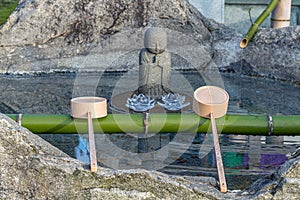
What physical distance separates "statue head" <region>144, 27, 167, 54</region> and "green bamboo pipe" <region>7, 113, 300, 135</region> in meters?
1.95

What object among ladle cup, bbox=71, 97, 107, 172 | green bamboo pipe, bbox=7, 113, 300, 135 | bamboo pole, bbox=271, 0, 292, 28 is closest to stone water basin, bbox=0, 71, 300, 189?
green bamboo pipe, bbox=7, 113, 300, 135

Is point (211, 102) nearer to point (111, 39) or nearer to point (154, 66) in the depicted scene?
point (154, 66)

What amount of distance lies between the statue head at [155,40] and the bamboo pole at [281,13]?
396 cm

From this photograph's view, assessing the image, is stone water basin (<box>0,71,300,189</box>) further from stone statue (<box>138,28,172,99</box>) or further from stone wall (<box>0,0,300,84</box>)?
stone statue (<box>138,28,172,99</box>)

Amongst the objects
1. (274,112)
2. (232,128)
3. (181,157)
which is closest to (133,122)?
(232,128)

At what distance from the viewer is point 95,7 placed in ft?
26.2

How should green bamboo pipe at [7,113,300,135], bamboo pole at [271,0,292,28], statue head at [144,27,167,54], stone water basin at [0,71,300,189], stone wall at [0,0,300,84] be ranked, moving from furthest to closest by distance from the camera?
bamboo pole at [271,0,292,28]
stone wall at [0,0,300,84]
statue head at [144,27,167,54]
stone water basin at [0,71,300,189]
green bamboo pipe at [7,113,300,135]

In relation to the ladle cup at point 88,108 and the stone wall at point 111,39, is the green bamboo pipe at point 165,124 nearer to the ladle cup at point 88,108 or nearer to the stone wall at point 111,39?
the ladle cup at point 88,108

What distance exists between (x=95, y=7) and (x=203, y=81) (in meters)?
2.22

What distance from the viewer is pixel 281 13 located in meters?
8.54

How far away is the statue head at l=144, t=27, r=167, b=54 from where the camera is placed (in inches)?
201

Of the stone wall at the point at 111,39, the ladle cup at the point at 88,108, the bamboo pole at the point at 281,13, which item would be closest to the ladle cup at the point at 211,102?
the ladle cup at the point at 88,108

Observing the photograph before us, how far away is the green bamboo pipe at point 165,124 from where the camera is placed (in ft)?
10.1

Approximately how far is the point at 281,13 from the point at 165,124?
5915 millimetres
